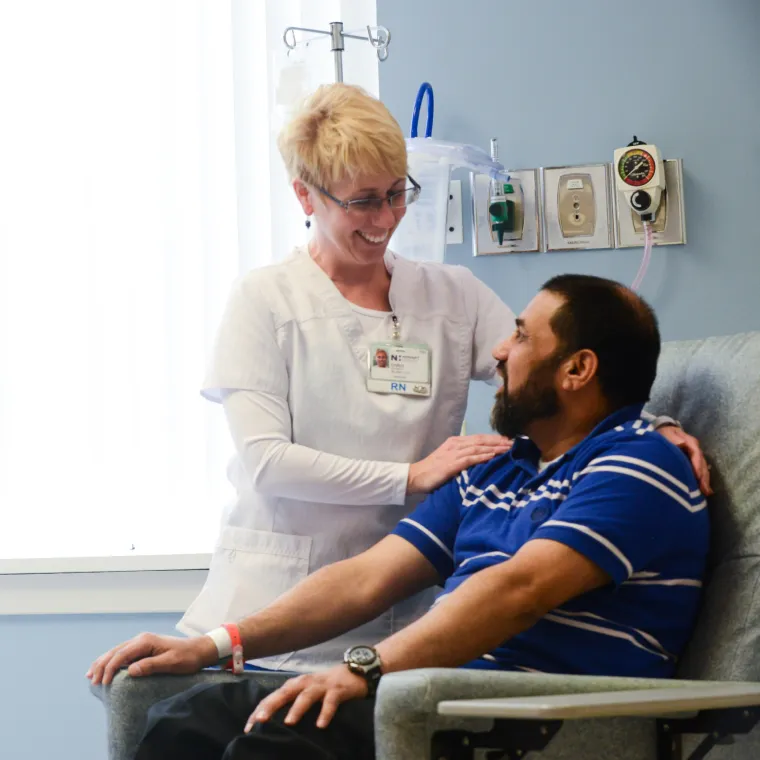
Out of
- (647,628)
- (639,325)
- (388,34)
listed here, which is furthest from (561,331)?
(388,34)

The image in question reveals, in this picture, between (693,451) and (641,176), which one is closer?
(693,451)

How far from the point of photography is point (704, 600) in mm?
1529

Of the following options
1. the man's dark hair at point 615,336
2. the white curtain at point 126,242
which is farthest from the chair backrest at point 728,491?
the white curtain at point 126,242

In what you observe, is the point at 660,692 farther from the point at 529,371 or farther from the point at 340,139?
the point at 340,139

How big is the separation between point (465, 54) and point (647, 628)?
1.62 m

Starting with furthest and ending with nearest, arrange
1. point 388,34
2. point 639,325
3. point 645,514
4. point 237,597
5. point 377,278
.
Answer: point 388,34
point 377,278
point 237,597
point 639,325
point 645,514

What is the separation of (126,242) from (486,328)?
3.64 ft

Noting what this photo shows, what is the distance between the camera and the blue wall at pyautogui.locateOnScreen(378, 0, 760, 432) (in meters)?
2.53

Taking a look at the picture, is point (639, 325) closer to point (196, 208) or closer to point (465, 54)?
point (465, 54)

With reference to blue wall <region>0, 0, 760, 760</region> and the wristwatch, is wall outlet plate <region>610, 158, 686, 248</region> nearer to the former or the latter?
blue wall <region>0, 0, 760, 760</region>

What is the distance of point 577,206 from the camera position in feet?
8.40

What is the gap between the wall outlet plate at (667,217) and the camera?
2.52 metres

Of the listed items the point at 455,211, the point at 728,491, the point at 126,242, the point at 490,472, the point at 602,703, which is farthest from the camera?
the point at 126,242

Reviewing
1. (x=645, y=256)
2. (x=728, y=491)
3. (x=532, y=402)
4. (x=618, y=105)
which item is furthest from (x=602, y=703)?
(x=618, y=105)
